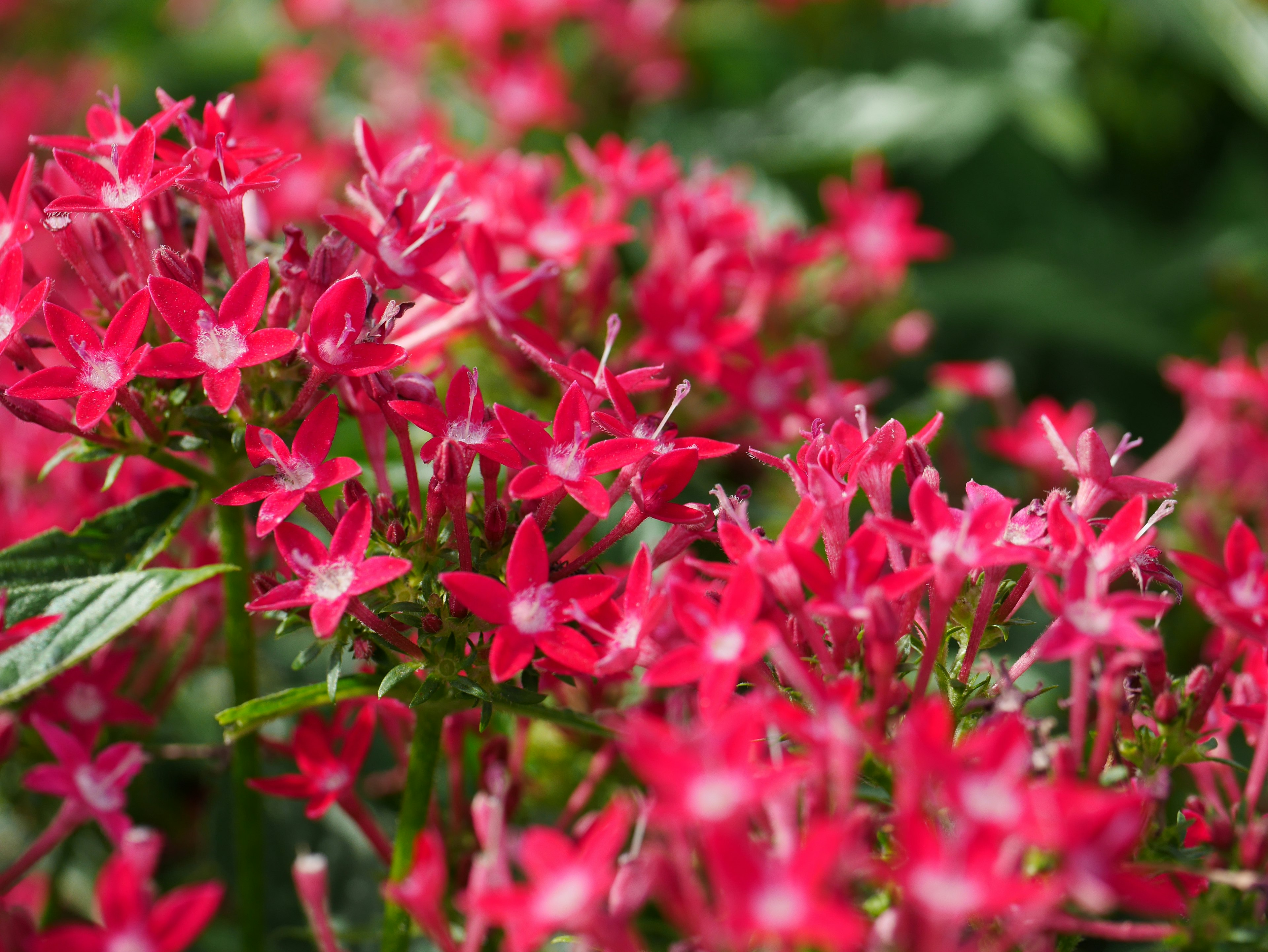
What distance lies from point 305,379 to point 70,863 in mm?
675

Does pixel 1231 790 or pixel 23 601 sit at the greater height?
pixel 23 601

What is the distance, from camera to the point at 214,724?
48.6 inches

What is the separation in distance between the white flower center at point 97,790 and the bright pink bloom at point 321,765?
9 cm

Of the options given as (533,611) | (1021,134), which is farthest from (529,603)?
(1021,134)

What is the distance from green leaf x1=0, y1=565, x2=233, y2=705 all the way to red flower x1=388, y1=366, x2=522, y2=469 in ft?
0.58

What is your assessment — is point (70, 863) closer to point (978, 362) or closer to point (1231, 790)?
point (1231, 790)

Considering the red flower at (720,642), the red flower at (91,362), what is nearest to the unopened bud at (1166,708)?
the red flower at (720,642)

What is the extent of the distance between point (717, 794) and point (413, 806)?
1.14 ft

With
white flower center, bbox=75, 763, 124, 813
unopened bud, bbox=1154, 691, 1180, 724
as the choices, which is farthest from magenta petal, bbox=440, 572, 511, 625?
unopened bud, bbox=1154, 691, 1180, 724

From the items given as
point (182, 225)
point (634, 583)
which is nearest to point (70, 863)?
point (182, 225)

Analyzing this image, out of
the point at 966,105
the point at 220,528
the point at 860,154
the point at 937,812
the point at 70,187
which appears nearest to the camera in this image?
the point at 937,812

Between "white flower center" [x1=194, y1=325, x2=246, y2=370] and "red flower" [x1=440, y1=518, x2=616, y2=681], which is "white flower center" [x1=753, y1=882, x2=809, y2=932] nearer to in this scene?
"red flower" [x1=440, y1=518, x2=616, y2=681]

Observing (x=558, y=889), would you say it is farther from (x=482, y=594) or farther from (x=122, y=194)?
(x=122, y=194)

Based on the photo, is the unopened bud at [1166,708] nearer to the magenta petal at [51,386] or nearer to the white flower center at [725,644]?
the white flower center at [725,644]
